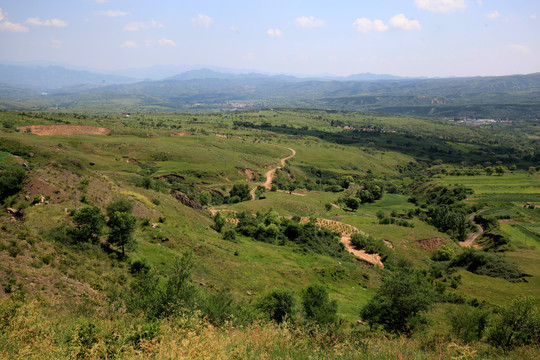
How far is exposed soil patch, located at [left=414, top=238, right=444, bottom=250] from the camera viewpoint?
6050cm

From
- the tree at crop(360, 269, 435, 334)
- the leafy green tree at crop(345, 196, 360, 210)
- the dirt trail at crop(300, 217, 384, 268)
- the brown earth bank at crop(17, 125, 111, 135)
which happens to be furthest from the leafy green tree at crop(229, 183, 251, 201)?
the brown earth bank at crop(17, 125, 111, 135)

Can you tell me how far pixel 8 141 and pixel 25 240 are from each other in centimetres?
7609

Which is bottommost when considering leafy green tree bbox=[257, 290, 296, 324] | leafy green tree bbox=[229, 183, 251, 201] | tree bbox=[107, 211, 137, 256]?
leafy green tree bbox=[229, 183, 251, 201]

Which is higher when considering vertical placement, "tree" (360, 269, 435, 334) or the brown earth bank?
the brown earth bank

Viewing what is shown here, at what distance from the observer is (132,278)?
2275 cm

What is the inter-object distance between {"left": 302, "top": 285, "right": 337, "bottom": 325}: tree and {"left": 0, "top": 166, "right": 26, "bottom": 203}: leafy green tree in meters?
27.2

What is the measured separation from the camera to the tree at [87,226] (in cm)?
2394

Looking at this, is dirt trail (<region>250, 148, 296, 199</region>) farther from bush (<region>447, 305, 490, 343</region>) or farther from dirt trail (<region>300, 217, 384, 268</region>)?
bush (<region>447, 305, 490, 343</region>)

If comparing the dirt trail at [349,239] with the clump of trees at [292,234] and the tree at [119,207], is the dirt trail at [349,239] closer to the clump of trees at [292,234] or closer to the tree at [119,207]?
the clump of trees at [292,234]

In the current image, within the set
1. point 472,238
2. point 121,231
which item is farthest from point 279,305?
point 472,238

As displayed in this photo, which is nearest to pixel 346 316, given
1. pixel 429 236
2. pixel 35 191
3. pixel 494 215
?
pixel 35 191

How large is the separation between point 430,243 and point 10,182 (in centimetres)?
6701

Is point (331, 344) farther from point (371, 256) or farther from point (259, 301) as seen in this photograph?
point (371, 256)

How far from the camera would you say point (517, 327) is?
63.8 feet
